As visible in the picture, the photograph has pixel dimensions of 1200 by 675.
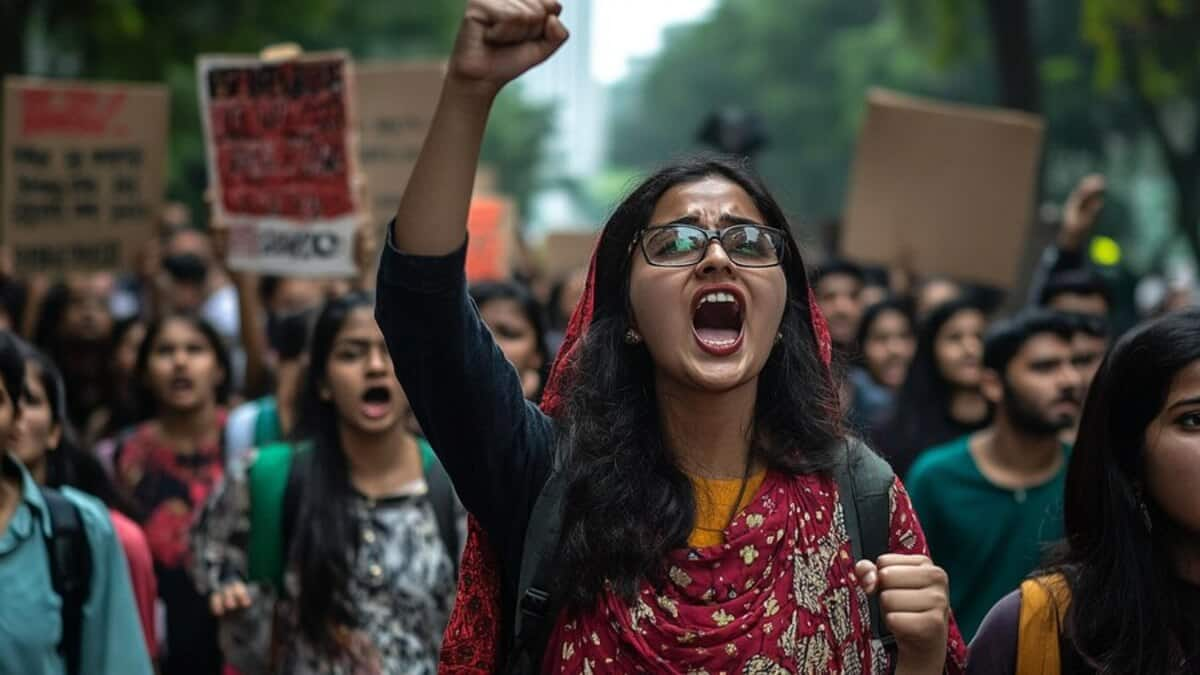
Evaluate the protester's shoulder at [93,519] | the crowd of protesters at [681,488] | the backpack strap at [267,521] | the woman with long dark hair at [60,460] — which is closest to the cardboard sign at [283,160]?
the woman with long dark hair at [60,460]

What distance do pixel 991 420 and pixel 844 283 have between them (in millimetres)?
2819

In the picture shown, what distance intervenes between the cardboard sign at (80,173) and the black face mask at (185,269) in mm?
659

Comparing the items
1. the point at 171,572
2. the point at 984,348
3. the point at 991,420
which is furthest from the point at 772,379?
the point at 991,420

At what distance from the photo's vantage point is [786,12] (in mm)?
50781

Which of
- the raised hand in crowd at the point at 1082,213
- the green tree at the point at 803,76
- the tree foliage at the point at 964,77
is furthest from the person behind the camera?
the green tree at the point at 803,76

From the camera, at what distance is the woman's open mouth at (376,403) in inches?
208

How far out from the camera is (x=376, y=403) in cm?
535

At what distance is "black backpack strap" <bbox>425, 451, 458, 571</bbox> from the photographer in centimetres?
500

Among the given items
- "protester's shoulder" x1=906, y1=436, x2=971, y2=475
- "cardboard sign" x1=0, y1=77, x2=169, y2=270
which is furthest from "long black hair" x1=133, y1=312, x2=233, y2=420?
"protester's shoulder" x1=906, y1=436, x2=971, y2=475

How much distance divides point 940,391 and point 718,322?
440cm

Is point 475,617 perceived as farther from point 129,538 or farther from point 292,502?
point 292,502

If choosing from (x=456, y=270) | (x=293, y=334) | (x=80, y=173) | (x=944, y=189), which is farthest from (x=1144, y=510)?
(x=80, y=173)

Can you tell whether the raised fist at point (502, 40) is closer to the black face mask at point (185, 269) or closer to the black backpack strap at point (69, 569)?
the black backpack strap at point (69, 569)

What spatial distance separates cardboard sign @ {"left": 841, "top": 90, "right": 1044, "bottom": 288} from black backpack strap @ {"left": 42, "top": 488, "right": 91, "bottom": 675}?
6.66 m
